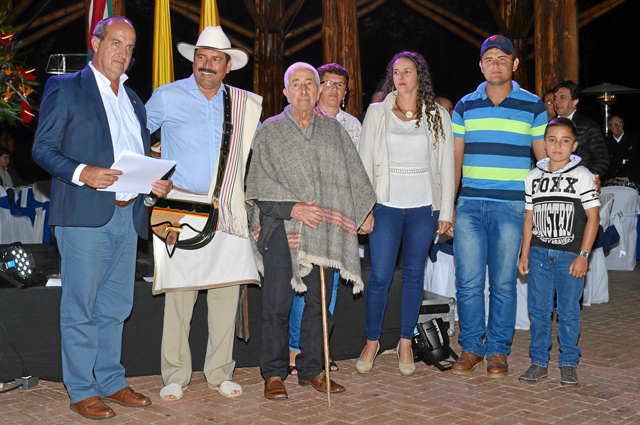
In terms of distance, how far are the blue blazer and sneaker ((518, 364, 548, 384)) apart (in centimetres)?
264

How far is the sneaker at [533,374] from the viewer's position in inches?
167

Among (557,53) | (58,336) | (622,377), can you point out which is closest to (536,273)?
(622,377)

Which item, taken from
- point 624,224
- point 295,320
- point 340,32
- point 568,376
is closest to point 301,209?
point 295,320

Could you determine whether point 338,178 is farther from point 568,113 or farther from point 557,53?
point 557,53

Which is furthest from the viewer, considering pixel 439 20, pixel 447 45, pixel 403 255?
pixel 447 45

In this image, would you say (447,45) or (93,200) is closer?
(93,200)

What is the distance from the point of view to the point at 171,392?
3883 mm

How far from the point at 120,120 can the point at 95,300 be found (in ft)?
3.18

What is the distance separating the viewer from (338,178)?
154 inches

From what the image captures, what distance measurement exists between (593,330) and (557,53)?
117 inches

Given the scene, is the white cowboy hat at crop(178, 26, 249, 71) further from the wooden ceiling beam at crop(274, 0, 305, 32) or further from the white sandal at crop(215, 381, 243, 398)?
the wooden ceiling beam at crop(274, 0, 305, 32)

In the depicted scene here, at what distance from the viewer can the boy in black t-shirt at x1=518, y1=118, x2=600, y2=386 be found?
4.11 metres

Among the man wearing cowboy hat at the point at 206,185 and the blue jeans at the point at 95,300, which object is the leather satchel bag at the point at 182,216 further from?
the blue jeans at the point at 95,300

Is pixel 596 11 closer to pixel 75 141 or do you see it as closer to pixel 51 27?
pixel 51 27
